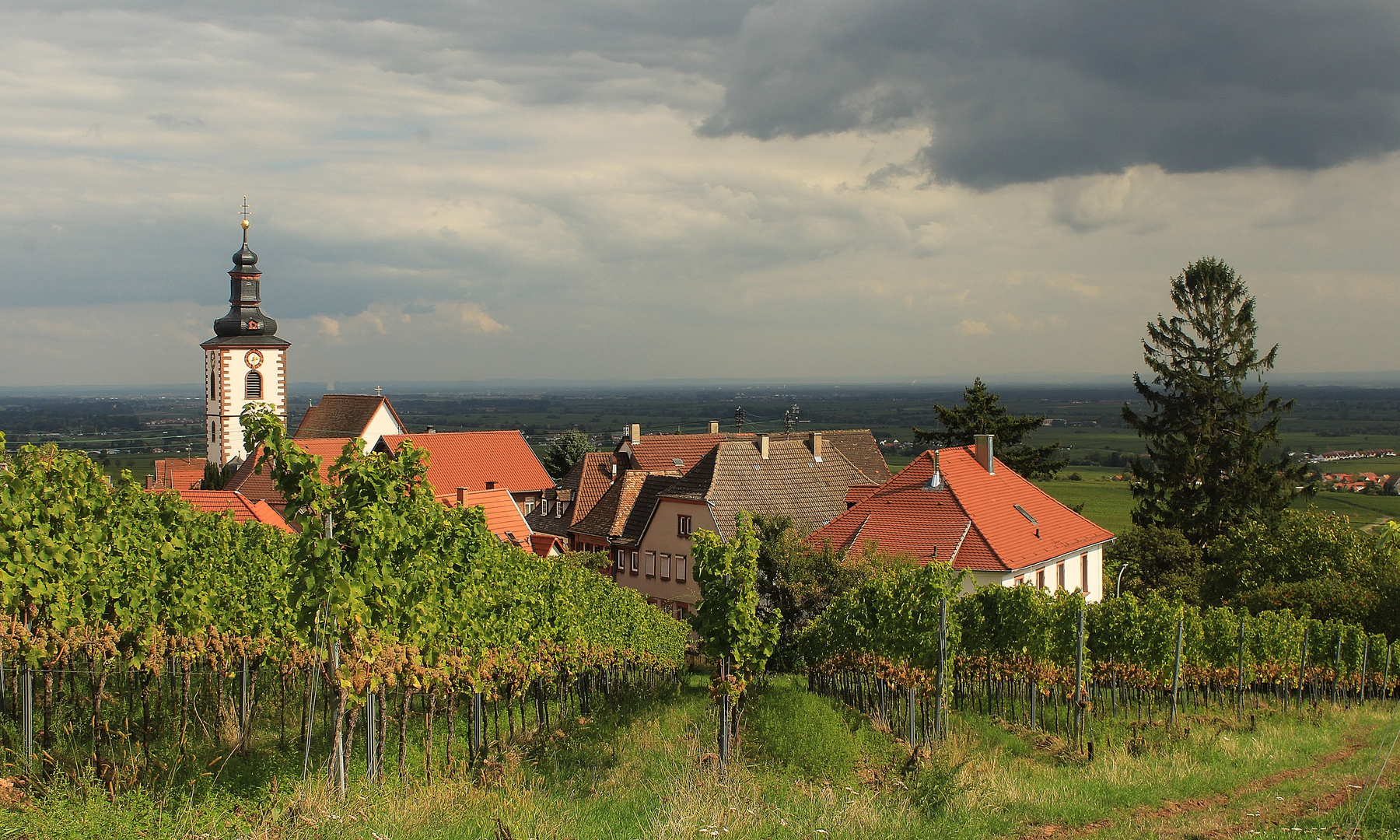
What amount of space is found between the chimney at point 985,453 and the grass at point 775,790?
22991 millimetres

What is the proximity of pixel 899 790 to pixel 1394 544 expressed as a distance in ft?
90.1

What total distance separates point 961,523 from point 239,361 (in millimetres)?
61211

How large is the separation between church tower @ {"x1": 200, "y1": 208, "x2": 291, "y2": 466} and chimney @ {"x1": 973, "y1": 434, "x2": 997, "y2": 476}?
54.5 m

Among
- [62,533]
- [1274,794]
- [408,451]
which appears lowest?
[1274,794]

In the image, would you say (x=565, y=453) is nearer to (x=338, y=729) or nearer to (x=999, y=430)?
(x=999, y=430)

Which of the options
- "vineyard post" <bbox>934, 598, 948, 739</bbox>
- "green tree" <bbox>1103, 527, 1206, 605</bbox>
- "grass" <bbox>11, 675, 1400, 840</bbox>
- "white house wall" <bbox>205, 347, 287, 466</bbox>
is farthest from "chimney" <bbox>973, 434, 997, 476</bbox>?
"white house wall" <bbox>205, 347, 287, 466</bbox>

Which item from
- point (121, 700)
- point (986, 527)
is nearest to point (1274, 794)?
point (121, 700)

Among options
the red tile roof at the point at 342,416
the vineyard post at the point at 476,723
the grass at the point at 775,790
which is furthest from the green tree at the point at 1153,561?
the red tile roof at the point at 342,416

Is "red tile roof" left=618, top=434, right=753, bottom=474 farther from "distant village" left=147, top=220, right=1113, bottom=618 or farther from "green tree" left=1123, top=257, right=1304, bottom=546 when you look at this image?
"green tree" left=1123, top=257, right=1304, bottom=546

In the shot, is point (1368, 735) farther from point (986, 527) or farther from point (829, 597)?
point (986, 527)

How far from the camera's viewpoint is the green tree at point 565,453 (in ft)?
270

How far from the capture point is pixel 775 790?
412 inches

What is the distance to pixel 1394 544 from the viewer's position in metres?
30.2

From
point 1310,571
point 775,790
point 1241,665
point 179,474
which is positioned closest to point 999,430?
point 1310,571
